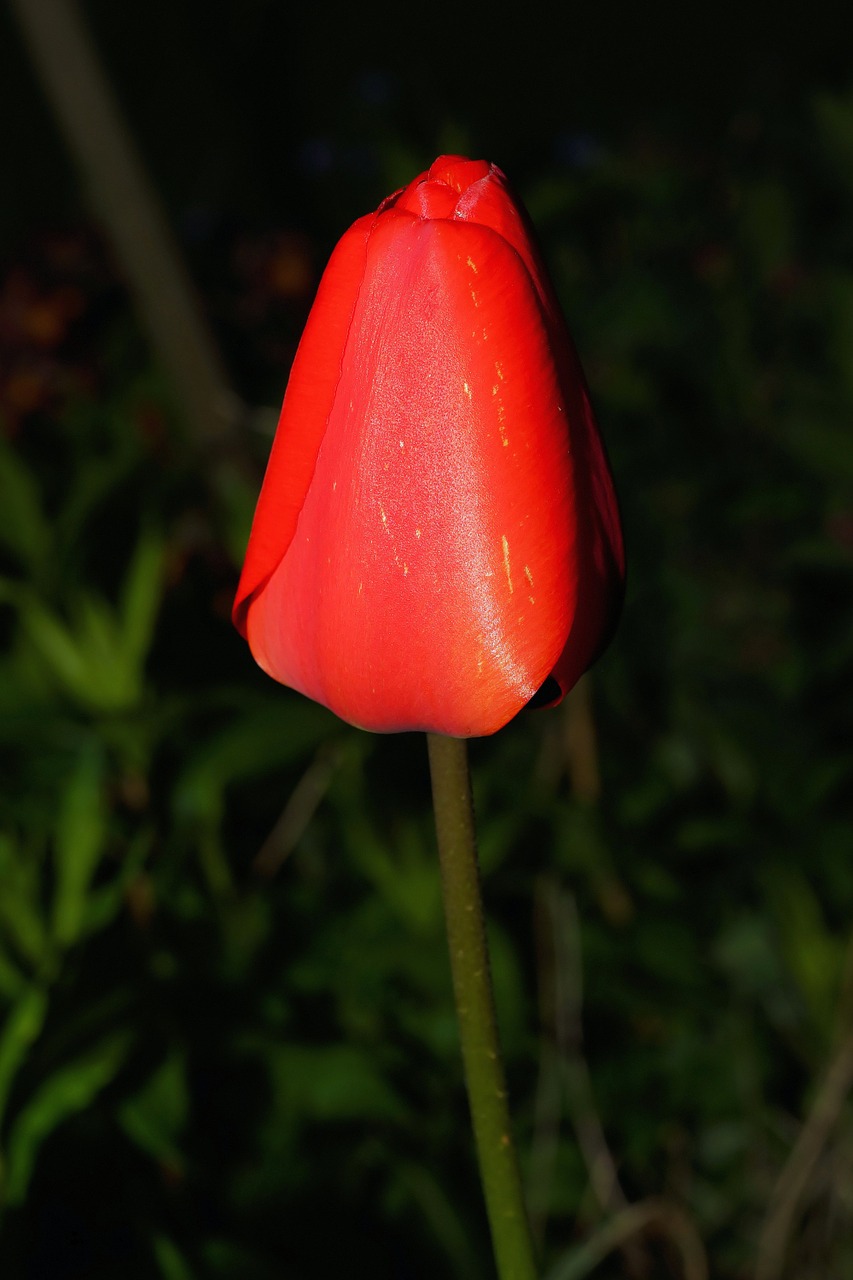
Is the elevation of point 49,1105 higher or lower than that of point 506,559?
Result: lower

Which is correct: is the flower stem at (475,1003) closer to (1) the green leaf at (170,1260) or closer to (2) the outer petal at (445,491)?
(2) the outer petal at (445,491)

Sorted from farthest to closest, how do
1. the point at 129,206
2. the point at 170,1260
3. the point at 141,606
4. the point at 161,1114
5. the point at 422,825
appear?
the point at 129,206
the point at 422,825
the point at 141,606
the point at 161,1114
the point at 170,1260

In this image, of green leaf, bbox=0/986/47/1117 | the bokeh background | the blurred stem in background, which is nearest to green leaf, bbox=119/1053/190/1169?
the bokeh background

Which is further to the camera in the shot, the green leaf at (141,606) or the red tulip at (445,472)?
the green leaf at (141,606)

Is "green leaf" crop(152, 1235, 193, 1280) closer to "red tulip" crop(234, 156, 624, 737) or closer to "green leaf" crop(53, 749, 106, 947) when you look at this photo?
"green leaf" crop(53, 749, 106, 947)

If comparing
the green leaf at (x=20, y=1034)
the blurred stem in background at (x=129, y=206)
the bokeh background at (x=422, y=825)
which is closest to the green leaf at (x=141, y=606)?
the bokeh background at (x=422, y=825)

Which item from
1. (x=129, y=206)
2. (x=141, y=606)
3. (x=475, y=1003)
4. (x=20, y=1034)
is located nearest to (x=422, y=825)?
(x=141, y=606)

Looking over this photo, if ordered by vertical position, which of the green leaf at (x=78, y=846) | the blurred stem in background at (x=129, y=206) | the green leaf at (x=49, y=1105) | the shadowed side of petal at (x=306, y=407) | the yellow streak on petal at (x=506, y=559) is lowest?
the green leaf at (x=49, y=1105)

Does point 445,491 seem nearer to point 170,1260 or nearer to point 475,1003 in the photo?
point 475,1003
